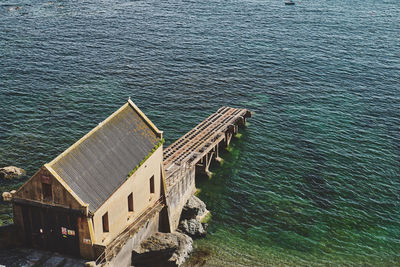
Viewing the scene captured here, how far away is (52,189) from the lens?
123 ft

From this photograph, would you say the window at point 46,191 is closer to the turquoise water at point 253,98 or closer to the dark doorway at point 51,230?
the dark doorway at point 51,230

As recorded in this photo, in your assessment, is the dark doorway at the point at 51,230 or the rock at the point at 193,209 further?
the rock at the point at 193,209

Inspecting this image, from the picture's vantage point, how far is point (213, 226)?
5438 centimetres

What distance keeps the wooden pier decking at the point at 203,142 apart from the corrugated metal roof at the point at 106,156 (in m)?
8.39

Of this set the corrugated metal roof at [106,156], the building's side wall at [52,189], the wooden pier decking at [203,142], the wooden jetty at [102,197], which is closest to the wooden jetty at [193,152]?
the wooden pier decking at [203,142]

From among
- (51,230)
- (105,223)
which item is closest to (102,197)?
(105,223)

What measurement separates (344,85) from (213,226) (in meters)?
51.3

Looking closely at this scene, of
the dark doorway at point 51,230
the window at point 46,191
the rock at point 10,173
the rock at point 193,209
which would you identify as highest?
the window at point 46,191

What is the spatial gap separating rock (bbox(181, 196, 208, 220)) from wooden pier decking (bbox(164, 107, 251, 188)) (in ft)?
12.7

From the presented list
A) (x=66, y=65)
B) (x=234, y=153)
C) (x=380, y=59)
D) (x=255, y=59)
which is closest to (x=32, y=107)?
(x=66, y=65)

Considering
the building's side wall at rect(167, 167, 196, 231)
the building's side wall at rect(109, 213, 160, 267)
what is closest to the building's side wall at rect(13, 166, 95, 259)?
the building's side wall at rect(109, 213, 160, 267)

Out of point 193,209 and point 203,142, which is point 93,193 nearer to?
point 193,209

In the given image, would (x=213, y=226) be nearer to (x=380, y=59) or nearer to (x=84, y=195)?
(x=84, y=195)

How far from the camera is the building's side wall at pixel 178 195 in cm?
5073
